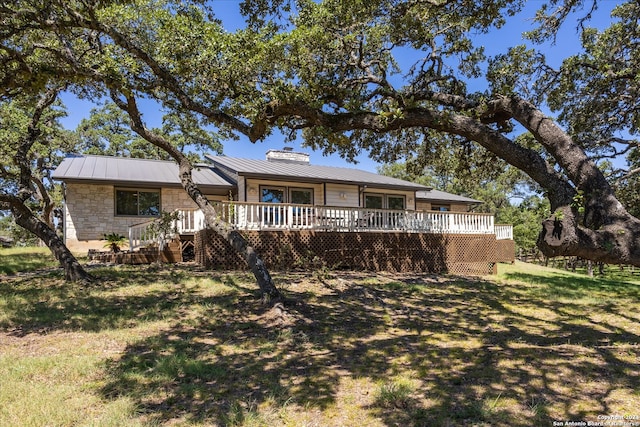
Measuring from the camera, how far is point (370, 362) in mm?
4676

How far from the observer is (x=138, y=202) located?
18.0m

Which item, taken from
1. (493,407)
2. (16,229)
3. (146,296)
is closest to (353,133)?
(146,296)

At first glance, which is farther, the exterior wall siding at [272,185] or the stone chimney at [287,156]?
the stone chimney at [287,156]

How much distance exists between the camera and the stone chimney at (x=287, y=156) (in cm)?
2389

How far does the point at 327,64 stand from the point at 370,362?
284 inches

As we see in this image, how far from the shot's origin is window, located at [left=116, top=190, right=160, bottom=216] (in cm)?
1766

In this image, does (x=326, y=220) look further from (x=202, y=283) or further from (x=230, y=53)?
(x=230, y=53)

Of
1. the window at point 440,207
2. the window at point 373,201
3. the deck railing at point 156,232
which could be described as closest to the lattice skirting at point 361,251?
the deck railing at point 156,232

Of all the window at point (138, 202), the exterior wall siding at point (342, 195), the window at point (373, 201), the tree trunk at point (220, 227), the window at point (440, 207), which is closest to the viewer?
the tree trunk at point (220, 227)

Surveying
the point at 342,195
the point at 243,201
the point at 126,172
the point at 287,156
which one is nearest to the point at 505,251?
the point at 342,195

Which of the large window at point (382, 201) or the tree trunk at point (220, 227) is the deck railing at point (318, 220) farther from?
the large window at point (382, 201)

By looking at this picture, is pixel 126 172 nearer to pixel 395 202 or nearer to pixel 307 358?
pixel 395 202

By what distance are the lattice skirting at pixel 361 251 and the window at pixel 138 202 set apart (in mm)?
6489

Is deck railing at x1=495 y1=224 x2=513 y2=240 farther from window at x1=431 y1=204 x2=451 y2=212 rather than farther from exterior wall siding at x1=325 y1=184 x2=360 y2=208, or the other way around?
exterior wall siding at x1=325 y1=184 x2=360 y2=208
